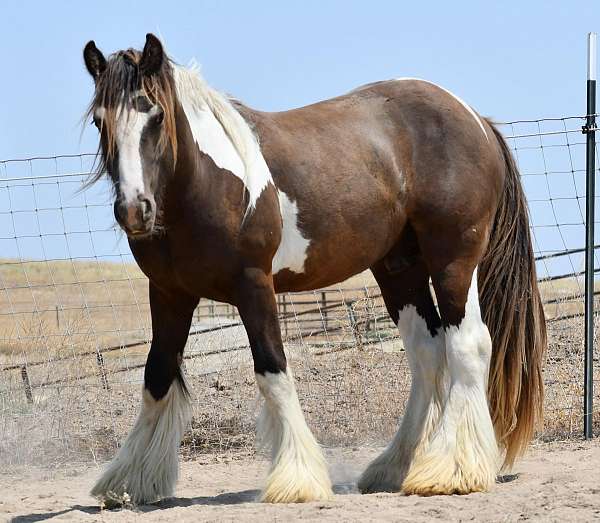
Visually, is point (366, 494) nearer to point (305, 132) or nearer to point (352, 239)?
point (352, 239)

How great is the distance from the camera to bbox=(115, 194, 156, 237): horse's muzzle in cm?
400

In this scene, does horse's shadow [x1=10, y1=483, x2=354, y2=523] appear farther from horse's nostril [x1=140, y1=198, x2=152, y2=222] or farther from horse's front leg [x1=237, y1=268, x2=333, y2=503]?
horse's nostril [x1=140, y1=198, x2=152, y2=222]

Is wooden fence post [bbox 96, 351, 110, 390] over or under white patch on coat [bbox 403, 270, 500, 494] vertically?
over

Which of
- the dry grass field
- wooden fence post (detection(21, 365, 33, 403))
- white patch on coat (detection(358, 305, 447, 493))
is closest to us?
white patch on coat (detection(358, 305, 447, 493))

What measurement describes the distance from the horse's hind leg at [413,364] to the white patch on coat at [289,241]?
2.79 feet

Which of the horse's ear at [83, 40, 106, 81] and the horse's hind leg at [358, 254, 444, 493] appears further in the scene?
the horse's hind leg at [358, 254, 444, 493]

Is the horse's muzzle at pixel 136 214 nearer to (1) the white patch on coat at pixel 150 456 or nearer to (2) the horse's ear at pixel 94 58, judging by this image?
(2) the horse's ear at pixel 94 58

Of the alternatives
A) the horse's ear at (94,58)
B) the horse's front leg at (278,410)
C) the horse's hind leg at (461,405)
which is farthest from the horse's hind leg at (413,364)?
the horse's ear at (94,58)

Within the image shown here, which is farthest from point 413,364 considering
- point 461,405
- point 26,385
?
point 26,385

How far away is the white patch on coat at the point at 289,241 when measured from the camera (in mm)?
4828

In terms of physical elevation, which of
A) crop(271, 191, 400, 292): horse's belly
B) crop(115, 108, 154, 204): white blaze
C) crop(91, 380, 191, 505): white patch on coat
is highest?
crop(115, 108, 154, 204): white blaze

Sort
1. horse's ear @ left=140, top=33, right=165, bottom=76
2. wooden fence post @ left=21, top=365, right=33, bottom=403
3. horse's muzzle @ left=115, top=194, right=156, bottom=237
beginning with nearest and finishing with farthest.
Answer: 1. horse's muzzle @ left=115, top=194, right=156, bottom=237
2. horse's ear @ left=140, top=33, right=165, bottom=76
3. wooden fence post @ left=21, top=365, right=33, bottom=403

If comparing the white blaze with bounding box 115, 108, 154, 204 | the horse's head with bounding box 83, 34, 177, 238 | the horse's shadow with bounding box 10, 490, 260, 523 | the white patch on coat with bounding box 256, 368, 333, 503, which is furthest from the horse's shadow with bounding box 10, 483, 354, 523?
the white blaze with bounding box 115, 108, 154, 204

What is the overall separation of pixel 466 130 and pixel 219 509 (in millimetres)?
2419
